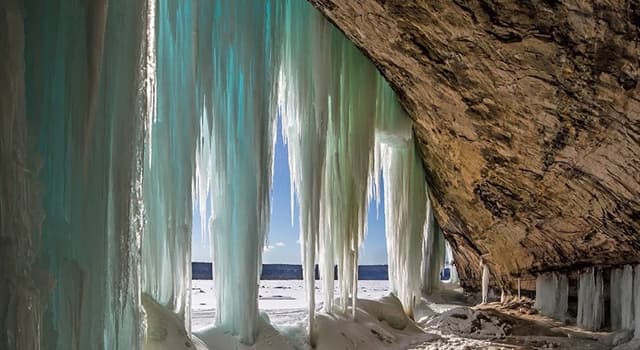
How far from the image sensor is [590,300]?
838 cm

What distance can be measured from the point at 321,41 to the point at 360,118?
1.35 m

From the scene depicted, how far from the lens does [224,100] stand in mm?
5035

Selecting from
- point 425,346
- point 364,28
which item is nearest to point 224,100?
point 364,28

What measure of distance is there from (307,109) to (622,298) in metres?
4.97

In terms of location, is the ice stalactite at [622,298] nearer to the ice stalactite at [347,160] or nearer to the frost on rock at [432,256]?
the ice stalactite at [347,160]

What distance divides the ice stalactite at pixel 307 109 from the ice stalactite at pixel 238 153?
811 mm

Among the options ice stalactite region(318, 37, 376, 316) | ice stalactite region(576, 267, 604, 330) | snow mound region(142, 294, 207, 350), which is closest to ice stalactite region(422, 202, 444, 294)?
ice stalactite region(576, 267, 604, 330)

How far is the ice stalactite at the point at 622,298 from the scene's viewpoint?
7.45 meters

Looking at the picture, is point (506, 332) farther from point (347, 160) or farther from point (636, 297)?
point (347, 160)

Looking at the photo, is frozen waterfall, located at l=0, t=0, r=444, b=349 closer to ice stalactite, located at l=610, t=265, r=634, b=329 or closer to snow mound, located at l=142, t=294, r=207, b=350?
snow mound, located at l=142, t=294, r=207, b=350

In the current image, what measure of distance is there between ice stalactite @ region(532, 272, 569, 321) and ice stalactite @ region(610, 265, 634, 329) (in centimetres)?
128

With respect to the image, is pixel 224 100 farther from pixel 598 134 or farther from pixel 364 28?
pixel 598 134

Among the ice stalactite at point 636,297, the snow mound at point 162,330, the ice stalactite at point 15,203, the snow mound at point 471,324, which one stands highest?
the ice stalactite at point 15,203

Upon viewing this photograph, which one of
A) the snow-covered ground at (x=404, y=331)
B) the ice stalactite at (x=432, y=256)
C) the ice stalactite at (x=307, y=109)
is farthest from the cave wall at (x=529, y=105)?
the ice stalactite at (x=432, y=256)
